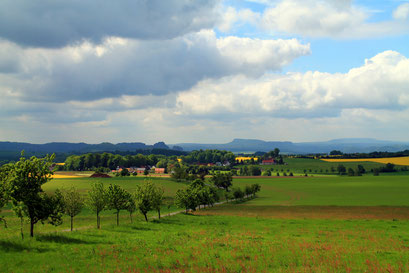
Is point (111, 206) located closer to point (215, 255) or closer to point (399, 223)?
point (215, 255)

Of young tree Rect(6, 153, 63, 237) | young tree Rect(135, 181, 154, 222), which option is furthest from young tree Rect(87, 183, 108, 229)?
young tree Rect(6, 153, 63, 237)

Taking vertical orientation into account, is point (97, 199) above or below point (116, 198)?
above

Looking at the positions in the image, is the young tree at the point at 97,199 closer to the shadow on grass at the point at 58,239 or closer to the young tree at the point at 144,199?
the young tree at the point at 144,199

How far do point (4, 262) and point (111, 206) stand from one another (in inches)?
1234

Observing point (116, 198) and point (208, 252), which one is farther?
point (116, 198)

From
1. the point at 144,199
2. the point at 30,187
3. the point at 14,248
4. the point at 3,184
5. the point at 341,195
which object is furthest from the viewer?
→ the point at 341,195

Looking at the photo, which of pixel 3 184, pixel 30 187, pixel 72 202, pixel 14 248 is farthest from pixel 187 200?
pixel 14 248

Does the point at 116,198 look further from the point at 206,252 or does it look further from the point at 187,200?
the point at 206,252

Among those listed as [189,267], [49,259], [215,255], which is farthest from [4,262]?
[215,255]

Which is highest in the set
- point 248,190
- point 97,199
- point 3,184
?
point 3,184

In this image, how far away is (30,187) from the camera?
3556 cm

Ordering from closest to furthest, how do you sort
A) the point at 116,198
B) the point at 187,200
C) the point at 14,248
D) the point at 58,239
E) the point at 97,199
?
the point at 14,248 < the point at 58,239 < the point at 97,199 < the point at 116,198 < the point at 187,200

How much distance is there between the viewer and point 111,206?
57.6 meters

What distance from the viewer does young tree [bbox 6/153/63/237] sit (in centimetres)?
3438
